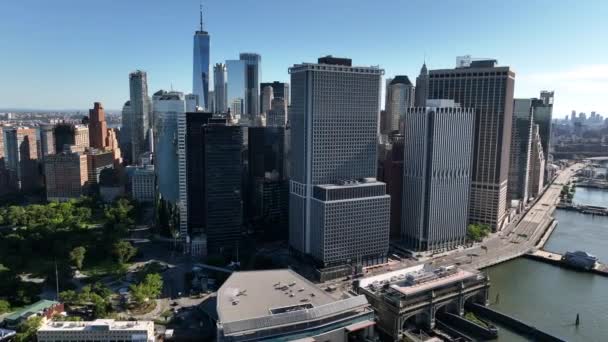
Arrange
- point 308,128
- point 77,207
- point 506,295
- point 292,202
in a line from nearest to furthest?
point 506,295, point 308,128, point 292,202, point 77,207

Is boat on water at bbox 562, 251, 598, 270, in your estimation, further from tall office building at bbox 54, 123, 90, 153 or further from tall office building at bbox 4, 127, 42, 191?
tall office building at bbox 4, 127, 42, 191

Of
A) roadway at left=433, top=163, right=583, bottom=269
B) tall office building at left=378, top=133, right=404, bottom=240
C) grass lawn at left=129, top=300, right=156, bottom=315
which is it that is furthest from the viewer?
tall office building at left=378, top=133, right=404, bottom=240

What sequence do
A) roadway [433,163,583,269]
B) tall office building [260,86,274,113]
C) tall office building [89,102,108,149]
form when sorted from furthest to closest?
tall office building [260,86,274,113] → tall office building [89,102,108,149] → roadway [433,163,583,269]

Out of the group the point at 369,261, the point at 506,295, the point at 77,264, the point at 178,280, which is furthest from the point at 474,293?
the point at 77,264

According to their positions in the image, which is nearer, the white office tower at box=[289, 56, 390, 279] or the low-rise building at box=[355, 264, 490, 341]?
the low-rise building at box=[355, 264, 490, 341]

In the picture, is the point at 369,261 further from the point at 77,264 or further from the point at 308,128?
the point at 77,264

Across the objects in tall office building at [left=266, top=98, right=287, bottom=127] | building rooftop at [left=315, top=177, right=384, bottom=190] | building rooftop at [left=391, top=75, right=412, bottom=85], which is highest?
building rooftop at [left=391, top=75, right=412, bottom=85]

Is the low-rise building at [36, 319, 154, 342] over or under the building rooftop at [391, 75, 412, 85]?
under

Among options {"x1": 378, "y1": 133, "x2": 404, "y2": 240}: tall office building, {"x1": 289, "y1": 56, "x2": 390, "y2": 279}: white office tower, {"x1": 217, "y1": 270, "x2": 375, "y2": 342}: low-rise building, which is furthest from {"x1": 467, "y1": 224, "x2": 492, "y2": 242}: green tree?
{"x1": 217, "y1": 270, "x2": 375, "y2": 342}: low-rise building
